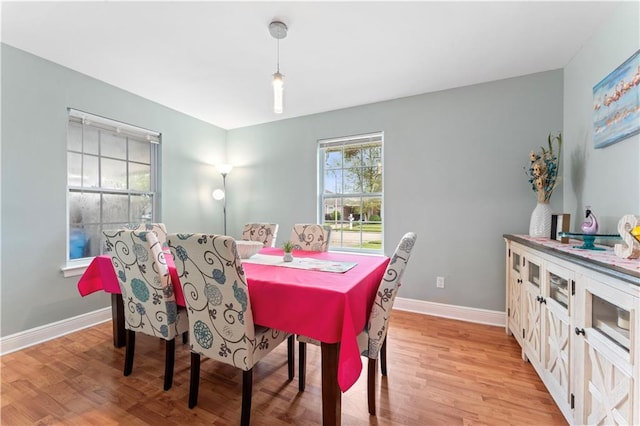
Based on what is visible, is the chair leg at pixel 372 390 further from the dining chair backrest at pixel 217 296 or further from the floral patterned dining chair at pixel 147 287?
the floral patterned dining chair at pixel 147 287

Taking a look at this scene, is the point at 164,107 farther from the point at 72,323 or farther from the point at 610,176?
the point at 610,176

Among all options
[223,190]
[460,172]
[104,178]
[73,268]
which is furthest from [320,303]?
[223,190]

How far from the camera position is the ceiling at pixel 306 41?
1.75 metres

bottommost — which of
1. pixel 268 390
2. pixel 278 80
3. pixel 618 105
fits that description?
pixel 268 390

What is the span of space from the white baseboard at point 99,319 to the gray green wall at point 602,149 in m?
1.20

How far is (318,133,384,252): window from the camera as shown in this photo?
3.35 meters

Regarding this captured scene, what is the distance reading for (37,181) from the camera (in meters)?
2.31

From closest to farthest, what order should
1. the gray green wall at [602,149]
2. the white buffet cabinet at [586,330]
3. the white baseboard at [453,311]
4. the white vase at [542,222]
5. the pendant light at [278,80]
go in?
the white buffet cabinet at [586,330]
the gray green wall at [602,149]
the pendant light at [278,80]
the white vase at [542,222]
the white baseboard at [453,311]

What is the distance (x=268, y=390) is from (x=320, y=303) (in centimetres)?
95

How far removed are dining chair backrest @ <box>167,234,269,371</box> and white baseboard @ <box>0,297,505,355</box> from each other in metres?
2.03

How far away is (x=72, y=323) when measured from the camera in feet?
8.23

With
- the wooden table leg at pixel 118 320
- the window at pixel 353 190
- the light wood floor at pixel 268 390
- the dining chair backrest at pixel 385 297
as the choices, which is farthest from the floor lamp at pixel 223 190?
the dining chair backrest at pixel 385 297

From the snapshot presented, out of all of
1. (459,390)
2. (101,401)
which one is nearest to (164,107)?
(101,401)

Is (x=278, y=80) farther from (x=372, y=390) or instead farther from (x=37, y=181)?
(x=37, y=181)
